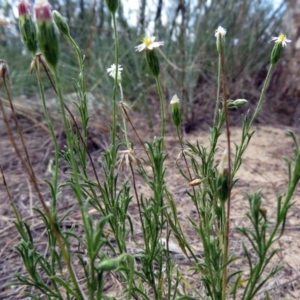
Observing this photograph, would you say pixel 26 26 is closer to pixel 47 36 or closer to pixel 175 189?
pixel 47 36

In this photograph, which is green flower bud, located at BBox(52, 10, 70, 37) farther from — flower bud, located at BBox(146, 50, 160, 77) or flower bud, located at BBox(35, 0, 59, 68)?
flower bud, located at BBox(35, 0, 59, 68)

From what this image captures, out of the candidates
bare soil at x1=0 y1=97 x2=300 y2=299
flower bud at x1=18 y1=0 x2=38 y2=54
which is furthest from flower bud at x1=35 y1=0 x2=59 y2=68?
bare soil at x1=0 y1=97 x2=300 y2=299

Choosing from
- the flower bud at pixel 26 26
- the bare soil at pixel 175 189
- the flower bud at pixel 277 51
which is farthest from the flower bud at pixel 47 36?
the flower bud at pixel 277 51

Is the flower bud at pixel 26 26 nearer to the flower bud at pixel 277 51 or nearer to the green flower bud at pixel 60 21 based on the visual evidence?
the green flower bud at pixel 60 21

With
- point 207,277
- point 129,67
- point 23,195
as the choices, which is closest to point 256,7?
point 129,67

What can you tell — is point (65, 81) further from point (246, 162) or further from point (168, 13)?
point (246, 162)
